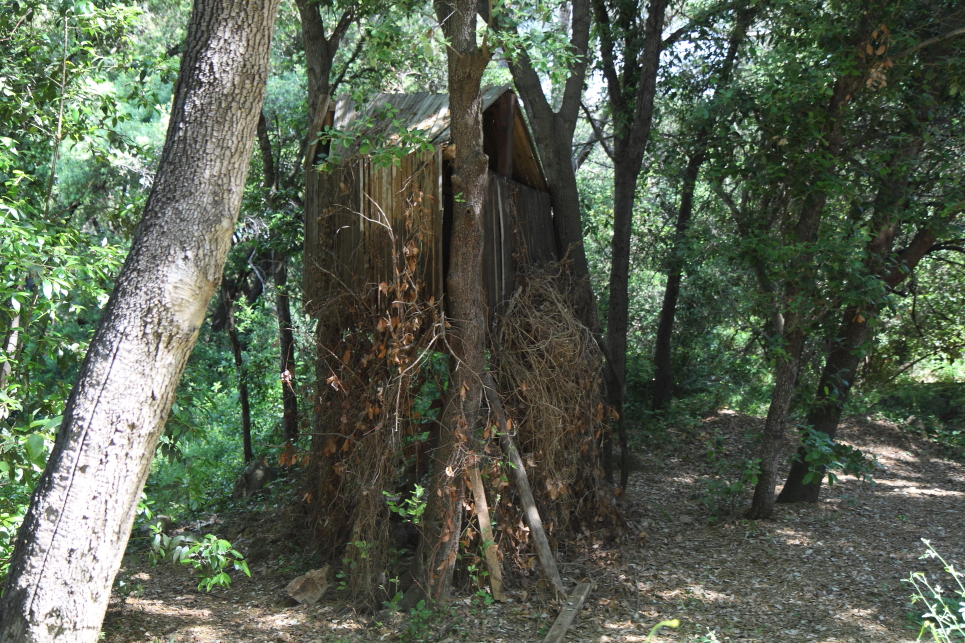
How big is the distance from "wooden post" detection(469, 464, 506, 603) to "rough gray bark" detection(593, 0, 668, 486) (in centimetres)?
243

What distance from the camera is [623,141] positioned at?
Result: 9391 millimetres

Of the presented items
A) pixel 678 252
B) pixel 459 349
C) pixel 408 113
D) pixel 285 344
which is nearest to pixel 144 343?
pixel 459 349

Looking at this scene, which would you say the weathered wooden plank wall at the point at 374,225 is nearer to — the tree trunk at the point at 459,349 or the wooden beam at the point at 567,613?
the tree trunk at the point at 459,349

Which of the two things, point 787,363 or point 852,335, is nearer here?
point 787,363

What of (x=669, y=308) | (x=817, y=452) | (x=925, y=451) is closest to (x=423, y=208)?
(x=817, y=452)

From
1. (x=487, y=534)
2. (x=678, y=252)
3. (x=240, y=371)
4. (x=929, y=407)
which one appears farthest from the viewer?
(x=929, y=407)

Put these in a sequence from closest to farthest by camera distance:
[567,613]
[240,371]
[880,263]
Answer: [567,613] → [880,263] → [240,371]

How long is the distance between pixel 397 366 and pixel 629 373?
25.4 ft

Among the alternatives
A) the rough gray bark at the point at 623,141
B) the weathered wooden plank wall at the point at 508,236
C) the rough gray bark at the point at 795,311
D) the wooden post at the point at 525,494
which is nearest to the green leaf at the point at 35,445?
the wooden post at the point at 525,494

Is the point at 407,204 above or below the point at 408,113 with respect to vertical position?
below

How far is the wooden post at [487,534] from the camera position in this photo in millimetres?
5148

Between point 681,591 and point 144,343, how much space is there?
4424mm

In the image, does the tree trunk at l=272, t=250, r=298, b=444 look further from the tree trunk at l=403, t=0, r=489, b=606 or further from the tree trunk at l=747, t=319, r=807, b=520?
the tree trunk at l=747, t=319, r=807, b=520

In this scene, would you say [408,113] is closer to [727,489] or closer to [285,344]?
[285,344]
